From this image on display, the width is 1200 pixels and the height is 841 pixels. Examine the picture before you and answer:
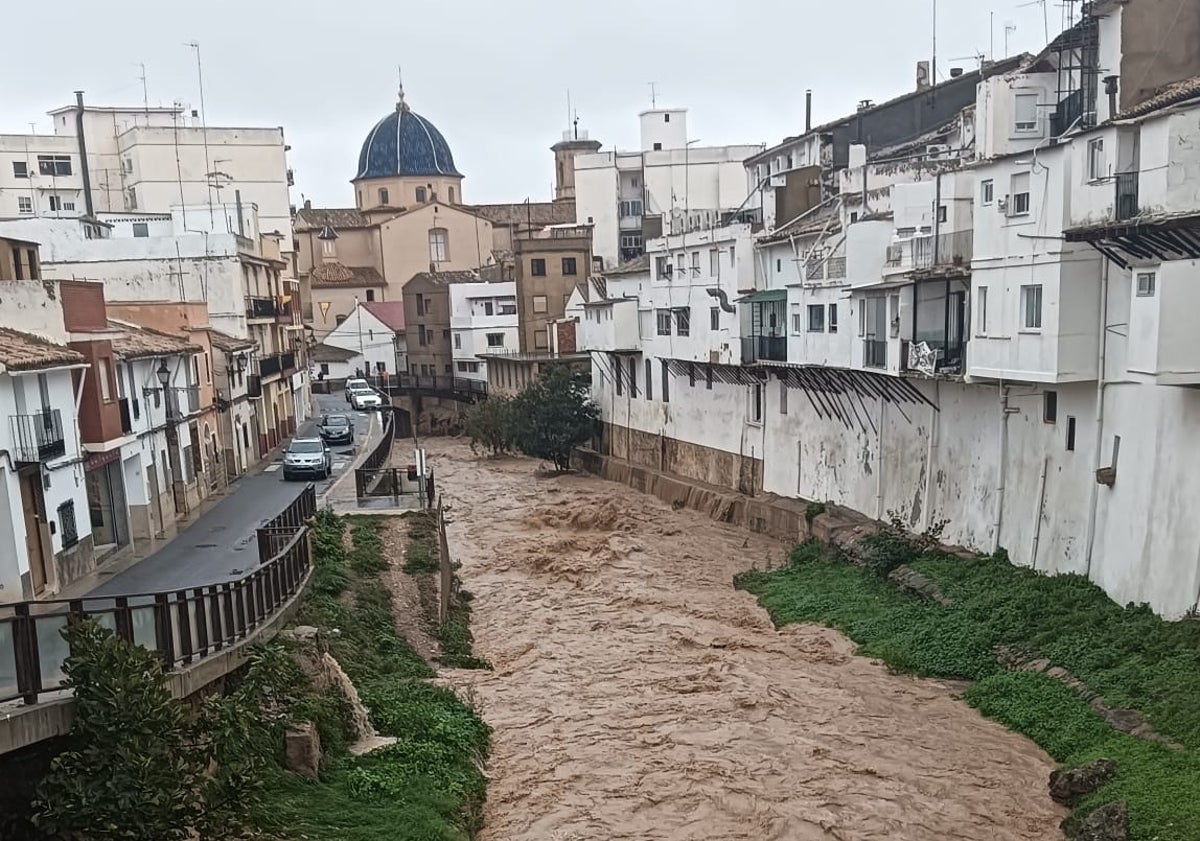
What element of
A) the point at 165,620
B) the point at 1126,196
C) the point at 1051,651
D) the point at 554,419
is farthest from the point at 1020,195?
the point at 554,419

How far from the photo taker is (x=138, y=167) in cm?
5588

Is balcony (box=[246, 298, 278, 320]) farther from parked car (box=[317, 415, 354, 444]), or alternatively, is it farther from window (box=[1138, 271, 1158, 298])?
window (box=[1138, 271, 1158, 298])

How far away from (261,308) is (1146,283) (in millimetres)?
37330

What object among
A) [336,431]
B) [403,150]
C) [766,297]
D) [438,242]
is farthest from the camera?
[403,150]

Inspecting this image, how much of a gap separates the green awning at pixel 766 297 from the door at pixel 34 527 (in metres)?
21.9

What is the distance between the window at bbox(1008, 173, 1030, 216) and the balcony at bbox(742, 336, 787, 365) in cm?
1184

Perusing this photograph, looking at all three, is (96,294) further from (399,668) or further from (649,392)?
(649,392)

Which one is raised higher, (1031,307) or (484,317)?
(1031,307)

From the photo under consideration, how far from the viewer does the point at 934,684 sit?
1950cm

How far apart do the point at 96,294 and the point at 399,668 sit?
46.0ft

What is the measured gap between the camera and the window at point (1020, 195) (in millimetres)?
21094

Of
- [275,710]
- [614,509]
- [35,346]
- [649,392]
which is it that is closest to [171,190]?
[649,392]

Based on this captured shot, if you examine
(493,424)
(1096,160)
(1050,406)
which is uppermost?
(1096,160)

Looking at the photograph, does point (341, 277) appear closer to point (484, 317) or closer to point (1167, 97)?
point (484, 317)
